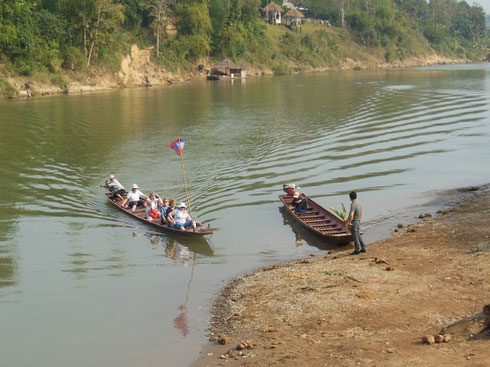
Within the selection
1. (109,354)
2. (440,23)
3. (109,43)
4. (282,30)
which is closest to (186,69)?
(109,43)

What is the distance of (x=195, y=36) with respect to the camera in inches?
3474

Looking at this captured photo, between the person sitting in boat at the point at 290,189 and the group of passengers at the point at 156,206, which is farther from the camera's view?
the person sitting in boat at the point at 290,189

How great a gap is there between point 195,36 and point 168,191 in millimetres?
65831

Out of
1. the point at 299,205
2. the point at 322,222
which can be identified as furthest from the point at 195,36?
the point at 322,222

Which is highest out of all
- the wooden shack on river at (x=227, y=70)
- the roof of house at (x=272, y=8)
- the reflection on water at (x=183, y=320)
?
the roof of house at (x=272, y=8)

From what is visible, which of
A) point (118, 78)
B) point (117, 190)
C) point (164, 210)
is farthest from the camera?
point (118, 78)

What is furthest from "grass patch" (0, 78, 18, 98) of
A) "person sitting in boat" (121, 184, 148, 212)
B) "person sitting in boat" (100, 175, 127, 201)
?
"person sitting in boat" (121, 184, 148, 212)

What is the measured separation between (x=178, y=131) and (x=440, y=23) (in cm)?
15913

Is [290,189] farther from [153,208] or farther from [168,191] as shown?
[168,191]

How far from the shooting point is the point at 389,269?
15.2m

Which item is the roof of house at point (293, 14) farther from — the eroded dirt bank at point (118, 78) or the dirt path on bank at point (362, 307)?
the dirt path on bank at point (362, 307)

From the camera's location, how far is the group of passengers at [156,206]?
67.7ft

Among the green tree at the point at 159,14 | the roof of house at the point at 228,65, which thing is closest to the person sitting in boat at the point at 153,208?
the green tree at the point at 159,14

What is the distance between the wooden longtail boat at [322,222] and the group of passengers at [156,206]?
4103mm
